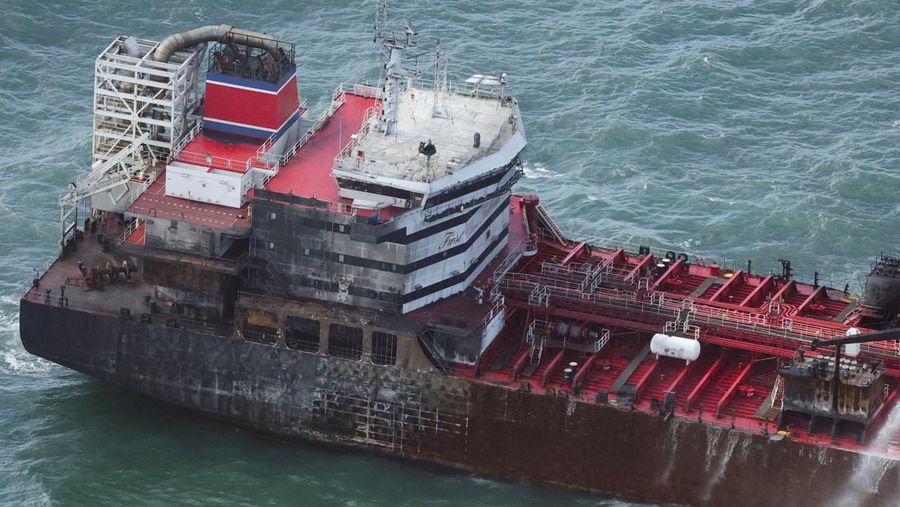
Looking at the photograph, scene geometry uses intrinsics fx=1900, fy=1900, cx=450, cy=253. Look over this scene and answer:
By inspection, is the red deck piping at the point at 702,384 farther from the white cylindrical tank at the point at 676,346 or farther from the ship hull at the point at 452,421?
the ship hull at the point at 452,421

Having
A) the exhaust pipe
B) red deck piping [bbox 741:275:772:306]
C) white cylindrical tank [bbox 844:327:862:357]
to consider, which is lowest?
white cylindrical tank [bbox 844:327:862:357]

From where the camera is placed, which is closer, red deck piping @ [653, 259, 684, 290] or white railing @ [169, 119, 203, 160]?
white railing @ [169, 119, 203, 160]

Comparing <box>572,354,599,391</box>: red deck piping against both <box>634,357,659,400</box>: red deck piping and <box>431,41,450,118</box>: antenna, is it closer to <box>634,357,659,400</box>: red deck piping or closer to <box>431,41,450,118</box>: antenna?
<box>634,357,659,400</box>: red deck piping

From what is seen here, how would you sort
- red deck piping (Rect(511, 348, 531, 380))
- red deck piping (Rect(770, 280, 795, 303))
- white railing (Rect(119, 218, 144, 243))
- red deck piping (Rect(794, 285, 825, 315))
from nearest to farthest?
red deck piping (Rect(511, 348, 531, 380)) → red deck piping (Rect(794, 285, 825, 315)) → red deck piping (Rect(770, 280, 795, 303)) → white railing (Rect(119, 218, 144, 243))

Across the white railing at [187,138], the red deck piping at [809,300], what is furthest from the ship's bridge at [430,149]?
the red deck piping at [809,300]

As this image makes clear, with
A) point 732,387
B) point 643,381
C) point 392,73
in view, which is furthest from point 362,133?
point 732,387

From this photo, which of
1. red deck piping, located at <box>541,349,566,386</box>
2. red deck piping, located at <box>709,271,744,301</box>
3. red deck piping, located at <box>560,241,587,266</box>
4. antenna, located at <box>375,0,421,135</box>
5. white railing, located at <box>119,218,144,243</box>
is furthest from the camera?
red deck piping, located at <box>560,241,587,266</box>

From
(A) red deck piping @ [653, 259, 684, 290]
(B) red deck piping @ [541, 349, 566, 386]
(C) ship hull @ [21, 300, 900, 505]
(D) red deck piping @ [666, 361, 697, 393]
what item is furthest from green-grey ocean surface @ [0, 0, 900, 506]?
(A) red deck piping @ [653, 259, 684, 290]
